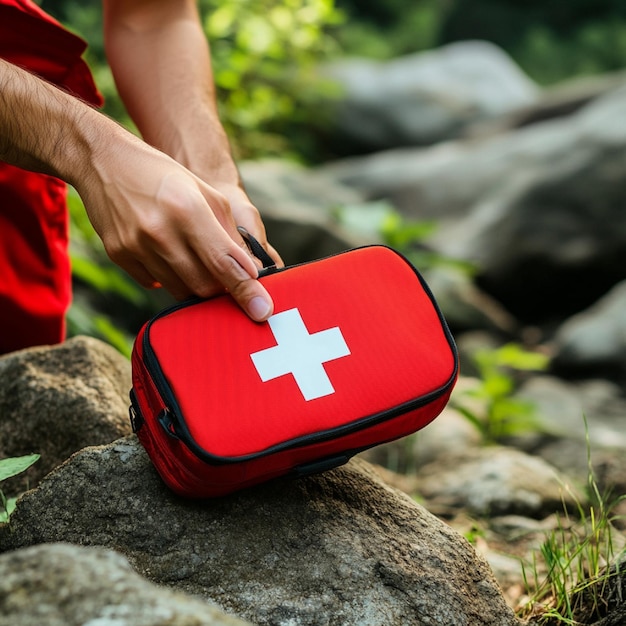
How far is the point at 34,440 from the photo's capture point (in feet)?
4.84

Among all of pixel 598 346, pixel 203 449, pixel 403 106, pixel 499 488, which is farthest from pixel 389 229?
pixel 403 106

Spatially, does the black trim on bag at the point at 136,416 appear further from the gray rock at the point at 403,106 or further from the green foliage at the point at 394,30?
the green foliage at the point at 394,30

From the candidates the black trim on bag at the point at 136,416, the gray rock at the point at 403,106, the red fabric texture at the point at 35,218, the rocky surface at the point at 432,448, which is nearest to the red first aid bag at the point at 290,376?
the black trim on bag at the point at 136,416

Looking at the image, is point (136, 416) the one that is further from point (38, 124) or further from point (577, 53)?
point (577, 53)

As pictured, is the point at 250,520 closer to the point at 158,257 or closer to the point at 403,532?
the point at 403,532

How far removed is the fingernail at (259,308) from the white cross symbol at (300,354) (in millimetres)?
24

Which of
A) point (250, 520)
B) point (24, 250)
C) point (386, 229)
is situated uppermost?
point (24, 250)

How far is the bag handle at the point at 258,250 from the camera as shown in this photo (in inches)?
51.1

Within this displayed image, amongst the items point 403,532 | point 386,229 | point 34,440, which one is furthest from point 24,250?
point 386,229

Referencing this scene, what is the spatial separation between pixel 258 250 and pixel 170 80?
0.57 m

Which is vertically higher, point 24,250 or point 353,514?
point 24,250

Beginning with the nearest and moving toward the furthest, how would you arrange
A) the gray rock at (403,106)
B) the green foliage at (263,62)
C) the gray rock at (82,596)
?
the gray rock at (82,596) < the green foliage at (263,62) < the gray rock at (403,106)

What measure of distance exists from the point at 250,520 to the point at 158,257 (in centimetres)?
43

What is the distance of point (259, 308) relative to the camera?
119 centimetres
